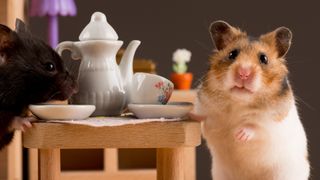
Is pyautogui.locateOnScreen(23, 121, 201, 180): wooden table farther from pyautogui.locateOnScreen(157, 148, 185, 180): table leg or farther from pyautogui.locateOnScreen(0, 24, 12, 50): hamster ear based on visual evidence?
pyautogui.locateOnScreen(0, 24, 12, 50): hamster ear

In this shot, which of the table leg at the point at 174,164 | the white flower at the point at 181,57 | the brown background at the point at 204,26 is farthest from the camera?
the brown background at the point at 204,26

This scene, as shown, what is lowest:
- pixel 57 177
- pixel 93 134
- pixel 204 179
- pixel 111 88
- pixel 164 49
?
pixel 204 179

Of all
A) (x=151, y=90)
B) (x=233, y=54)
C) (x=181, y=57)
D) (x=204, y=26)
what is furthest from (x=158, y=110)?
(x=204, y=26)

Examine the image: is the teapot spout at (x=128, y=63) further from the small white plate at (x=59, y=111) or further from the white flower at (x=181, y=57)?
the white flower at (x=181, y=57)

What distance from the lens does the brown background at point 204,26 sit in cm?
331

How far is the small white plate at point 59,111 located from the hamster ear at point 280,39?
567 millimetres

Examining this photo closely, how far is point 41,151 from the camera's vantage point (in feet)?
4.19

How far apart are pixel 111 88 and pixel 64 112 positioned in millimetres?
200

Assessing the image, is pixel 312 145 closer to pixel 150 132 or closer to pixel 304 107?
→ pixel 304 107

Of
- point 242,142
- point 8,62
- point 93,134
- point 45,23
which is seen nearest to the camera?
point 93,134

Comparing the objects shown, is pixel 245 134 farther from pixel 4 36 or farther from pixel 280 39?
pixel 4 36

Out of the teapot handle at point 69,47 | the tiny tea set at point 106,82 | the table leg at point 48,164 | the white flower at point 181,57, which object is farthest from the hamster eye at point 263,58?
the white flower at point 181,57

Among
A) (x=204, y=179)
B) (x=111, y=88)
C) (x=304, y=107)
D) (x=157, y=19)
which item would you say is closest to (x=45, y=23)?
(x=157, y=19)

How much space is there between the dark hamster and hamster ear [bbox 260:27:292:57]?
56 centimetres
